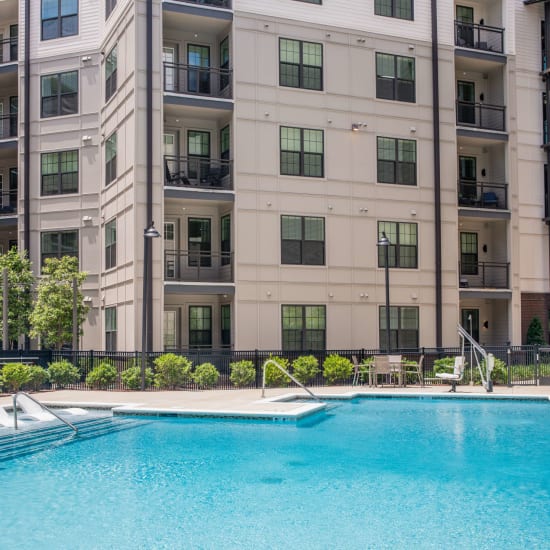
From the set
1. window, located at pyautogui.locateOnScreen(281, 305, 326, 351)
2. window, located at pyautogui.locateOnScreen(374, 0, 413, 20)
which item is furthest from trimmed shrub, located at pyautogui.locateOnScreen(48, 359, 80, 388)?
window, located at pyautogui.locateOnScreen(374, 0, 413, 20)

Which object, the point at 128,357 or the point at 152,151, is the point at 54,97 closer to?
the point at 152,151

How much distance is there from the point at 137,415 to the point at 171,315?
1131cm

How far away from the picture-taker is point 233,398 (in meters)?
22.4

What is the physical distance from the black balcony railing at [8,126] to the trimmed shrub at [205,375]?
1592cm

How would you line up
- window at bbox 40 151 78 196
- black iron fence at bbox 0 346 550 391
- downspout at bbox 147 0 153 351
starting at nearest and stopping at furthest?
black iron fence at bbox 0 346 550 391 < downspout at bbox 147 0 153 351 < window at bbox 40 151 78 196

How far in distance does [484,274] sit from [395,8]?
1127 centimetres

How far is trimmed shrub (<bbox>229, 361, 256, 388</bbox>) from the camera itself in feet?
84.5

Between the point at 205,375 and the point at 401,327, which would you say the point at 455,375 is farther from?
the point at 205,375

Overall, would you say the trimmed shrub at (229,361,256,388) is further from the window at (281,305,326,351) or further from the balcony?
the balcony

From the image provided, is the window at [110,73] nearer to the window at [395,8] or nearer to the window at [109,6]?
the window at [109,6]

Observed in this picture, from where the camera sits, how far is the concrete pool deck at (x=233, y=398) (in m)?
19.1

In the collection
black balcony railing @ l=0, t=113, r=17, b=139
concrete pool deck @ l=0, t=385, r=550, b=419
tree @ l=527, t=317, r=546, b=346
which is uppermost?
black balcony railing @ l=0, t=113, r=17, b=139

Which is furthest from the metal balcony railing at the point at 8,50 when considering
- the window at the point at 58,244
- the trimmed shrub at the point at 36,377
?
the trimmed shrub at the point at 36,377

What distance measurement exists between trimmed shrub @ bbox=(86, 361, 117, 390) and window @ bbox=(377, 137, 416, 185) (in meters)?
12.6
